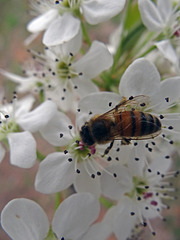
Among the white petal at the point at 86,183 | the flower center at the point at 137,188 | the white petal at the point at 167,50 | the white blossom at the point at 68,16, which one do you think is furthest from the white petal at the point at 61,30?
the flower center at the point at 137,188

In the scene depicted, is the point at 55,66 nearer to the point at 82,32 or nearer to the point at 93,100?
the point at 82,32

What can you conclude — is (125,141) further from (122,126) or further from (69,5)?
(69,5)

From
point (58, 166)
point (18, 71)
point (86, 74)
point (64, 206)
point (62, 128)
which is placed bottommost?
point (64, 206)

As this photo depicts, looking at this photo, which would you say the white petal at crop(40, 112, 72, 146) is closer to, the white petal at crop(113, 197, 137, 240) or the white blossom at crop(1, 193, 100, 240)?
the white blossom at crop(1, 193, 100, 240)

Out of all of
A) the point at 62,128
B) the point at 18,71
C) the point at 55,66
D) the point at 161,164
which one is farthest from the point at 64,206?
the point at 18,71

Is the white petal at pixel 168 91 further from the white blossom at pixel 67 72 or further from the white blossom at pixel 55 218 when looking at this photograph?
the white blossom at pixel 55 218

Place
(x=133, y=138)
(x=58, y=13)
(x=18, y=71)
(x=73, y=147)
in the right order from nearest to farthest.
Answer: (x=133, y=138)
(x=73, y=147)
(x=58, y=13)
(x=18, y=71)

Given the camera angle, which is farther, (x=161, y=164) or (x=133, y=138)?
(x=161, y=164)
